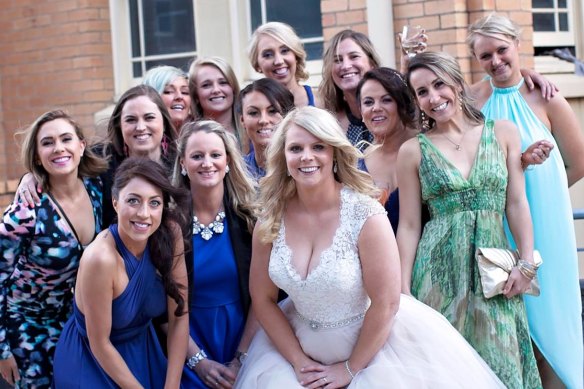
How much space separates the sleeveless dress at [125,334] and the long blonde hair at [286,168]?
0.55 metres

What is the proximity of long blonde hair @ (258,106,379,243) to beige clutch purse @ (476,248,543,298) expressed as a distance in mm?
579

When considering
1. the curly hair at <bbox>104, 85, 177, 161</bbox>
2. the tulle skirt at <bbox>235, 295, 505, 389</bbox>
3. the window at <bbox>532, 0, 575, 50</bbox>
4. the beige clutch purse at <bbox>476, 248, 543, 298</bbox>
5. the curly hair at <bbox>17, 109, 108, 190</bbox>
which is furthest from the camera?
the window at <bbox>532, 0, 575, 50</bbox>

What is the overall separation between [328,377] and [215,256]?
0.86 meters

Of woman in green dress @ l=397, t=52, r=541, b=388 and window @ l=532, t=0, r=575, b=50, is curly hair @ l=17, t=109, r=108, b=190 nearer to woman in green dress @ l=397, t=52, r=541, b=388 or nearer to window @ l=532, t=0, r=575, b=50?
woman in green dress @ l=397, t=52, r=541, b=388

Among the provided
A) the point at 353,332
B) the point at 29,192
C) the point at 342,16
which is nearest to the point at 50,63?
the point at 342,16

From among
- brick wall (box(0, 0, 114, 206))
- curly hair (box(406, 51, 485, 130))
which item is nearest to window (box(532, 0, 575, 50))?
curly hair (box(406, 51, 485, 130))

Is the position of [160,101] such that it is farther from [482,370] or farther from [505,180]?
[482,370]

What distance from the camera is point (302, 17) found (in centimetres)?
809

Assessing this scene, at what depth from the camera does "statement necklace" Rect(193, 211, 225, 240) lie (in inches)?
177

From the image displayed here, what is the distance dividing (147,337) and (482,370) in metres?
1.49

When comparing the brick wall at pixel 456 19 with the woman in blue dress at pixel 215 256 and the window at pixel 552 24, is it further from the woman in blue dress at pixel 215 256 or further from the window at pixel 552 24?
the woman in blue dress at pixel 215 256

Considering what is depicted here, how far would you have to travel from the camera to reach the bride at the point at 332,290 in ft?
13.0

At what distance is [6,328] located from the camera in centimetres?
444

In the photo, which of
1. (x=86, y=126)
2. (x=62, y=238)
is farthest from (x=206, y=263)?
(x=86, y=126)
